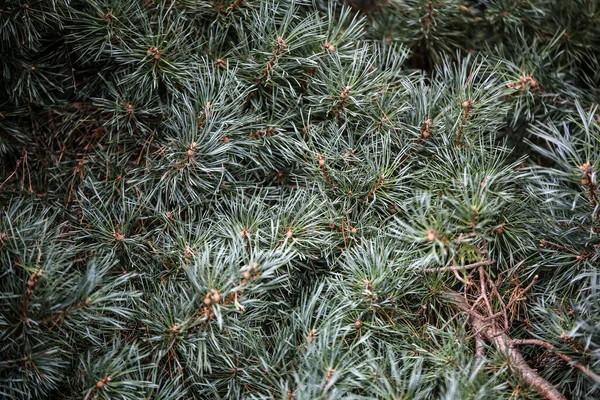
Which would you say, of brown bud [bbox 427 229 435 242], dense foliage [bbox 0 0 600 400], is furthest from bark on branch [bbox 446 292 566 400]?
brown bud [bbox 427 229 435 242]

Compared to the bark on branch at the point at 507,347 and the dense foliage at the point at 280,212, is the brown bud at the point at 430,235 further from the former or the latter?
the bark on branch at the point at 507,347

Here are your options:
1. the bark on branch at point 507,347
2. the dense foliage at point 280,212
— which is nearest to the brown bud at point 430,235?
the dense foliage at point 280,212

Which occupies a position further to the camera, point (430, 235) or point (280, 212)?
point (280, 212)

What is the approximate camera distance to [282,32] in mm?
708

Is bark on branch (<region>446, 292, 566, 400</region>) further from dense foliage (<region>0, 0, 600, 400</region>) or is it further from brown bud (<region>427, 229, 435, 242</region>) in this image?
brown bud (<region>427, 229, 435, 242</region>)

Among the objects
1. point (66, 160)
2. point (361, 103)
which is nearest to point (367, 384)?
point (361, 103)

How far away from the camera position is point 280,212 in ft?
2.11

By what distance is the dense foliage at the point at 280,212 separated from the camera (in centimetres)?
57

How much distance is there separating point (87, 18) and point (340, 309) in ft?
1.58

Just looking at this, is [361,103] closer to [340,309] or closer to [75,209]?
[340,309]

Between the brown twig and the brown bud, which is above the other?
the brown bud

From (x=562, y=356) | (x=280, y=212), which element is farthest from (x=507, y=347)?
(x=280, y=212)

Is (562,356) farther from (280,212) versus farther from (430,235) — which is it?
(280,212)

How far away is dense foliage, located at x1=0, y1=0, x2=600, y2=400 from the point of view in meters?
0.57
